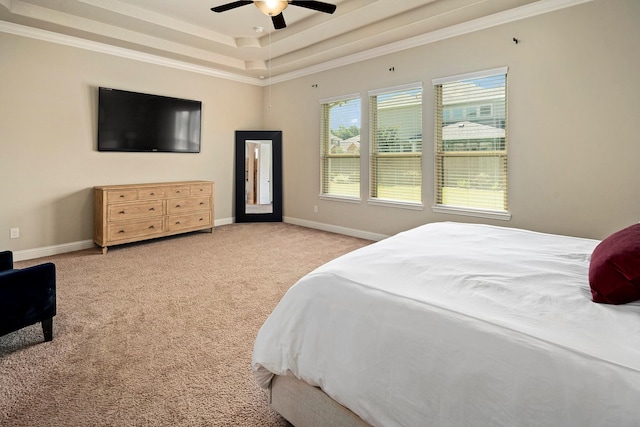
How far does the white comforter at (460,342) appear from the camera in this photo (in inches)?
33.6

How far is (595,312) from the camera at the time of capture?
112 cm

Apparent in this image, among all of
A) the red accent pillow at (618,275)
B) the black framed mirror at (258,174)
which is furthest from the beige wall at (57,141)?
the red accent pillow at (618,275)

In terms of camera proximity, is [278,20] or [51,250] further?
[51,250]

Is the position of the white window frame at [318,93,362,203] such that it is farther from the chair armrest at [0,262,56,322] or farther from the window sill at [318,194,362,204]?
the chair armrest at [0,262,56,322]

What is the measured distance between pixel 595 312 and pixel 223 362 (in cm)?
187

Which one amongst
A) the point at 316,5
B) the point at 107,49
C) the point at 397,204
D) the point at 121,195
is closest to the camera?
the point at 316,5

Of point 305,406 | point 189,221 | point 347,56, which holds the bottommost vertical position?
point 305,406

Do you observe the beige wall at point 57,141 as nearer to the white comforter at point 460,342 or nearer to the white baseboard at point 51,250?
the white baseboard at point 51,250

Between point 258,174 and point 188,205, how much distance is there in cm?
166

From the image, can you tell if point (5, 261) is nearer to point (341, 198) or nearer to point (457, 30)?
point (341, 198)

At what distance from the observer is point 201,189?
5.50 m

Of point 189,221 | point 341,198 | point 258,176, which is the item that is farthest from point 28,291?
point 258,176

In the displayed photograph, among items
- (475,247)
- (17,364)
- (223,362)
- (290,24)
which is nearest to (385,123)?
(290,24)

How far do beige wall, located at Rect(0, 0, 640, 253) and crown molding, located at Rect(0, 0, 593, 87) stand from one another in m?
0.07
